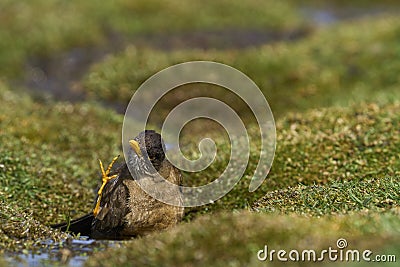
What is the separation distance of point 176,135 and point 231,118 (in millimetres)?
2384

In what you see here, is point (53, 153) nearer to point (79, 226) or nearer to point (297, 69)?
point (79, 226)

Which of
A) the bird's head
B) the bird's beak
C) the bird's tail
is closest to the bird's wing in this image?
the bird's tail

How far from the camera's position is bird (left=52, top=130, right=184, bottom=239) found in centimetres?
948

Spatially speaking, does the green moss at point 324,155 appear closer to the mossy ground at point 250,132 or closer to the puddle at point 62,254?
the mossy ground at point 250,132

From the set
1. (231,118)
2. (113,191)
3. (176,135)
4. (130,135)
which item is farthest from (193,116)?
(113,191)

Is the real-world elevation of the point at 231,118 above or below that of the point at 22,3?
below

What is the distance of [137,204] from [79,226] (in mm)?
1017

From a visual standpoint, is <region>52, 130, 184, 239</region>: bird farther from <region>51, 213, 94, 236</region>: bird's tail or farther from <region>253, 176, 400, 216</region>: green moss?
<region>253, 176, 400, 216</region>: green moss

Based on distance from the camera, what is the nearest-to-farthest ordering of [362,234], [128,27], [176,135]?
[362,234]
[176,135]
[128,27]

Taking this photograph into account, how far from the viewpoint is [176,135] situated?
50.4 ft

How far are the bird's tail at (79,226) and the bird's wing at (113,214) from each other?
0.44 ft

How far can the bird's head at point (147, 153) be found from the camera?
9586 millimetres

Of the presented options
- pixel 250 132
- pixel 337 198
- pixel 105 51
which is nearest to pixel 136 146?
pixel 337 198

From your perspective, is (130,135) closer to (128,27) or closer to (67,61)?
(67,61)
